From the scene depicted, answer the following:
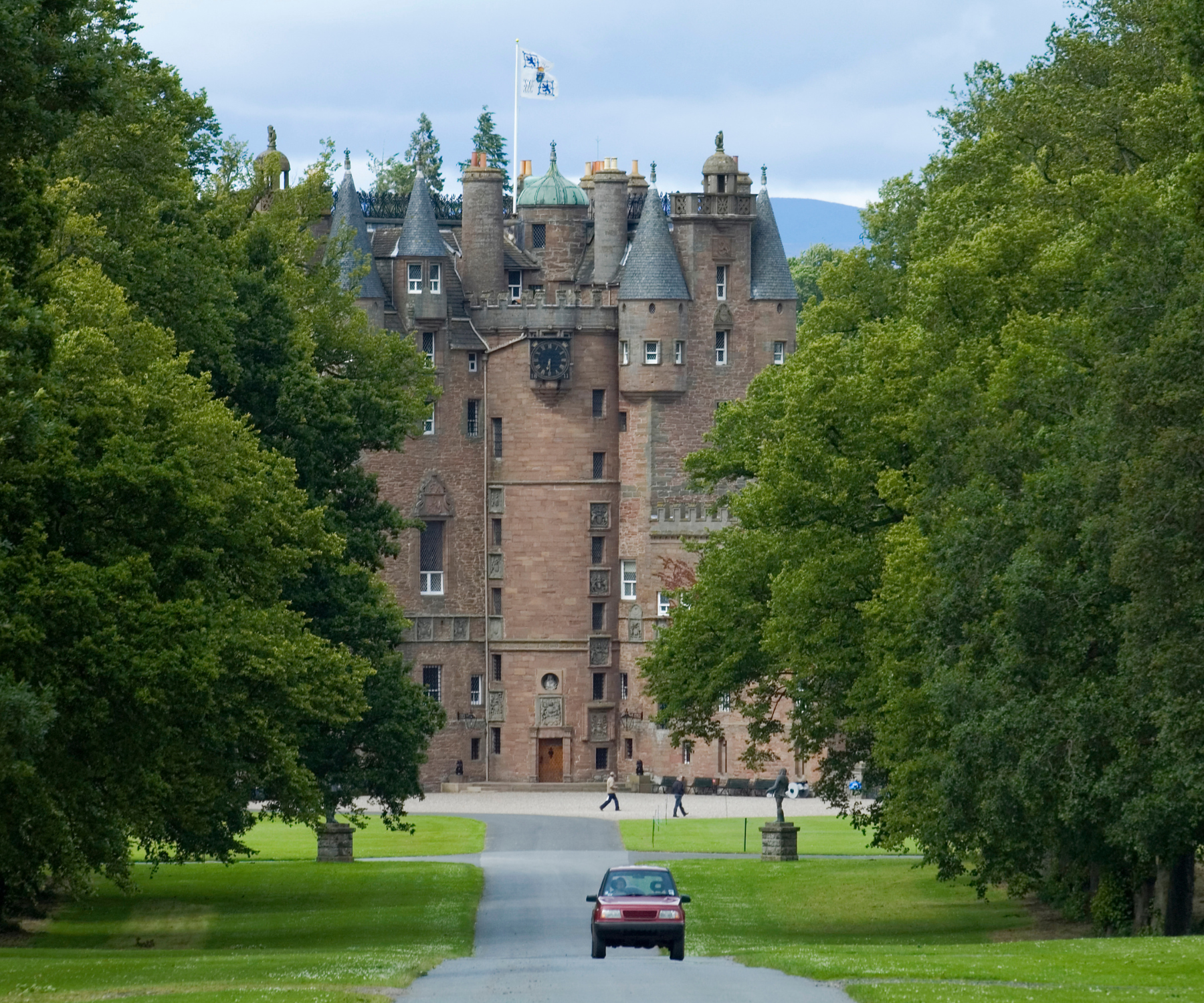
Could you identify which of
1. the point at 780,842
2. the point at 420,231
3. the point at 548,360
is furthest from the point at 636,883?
the point at 420,231

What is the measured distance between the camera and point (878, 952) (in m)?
35.2

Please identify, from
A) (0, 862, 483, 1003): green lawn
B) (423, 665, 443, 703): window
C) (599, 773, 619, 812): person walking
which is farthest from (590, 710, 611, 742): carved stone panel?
(0, 862, 483, 1003): green lawn

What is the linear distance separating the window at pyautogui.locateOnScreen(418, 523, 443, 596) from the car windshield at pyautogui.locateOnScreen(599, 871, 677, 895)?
63.7m

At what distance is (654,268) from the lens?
9481 cm

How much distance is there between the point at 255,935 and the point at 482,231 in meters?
59.8

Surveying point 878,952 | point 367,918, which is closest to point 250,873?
point 367,918

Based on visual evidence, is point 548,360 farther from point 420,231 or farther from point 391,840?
point 391,840

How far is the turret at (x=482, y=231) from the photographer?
9712 centimetres

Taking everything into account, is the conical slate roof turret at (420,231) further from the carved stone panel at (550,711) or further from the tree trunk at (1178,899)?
the tree trunk at (1178,899)

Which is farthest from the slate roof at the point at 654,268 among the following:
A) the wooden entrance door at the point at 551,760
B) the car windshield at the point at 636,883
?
the car windshield at the point at 636,883

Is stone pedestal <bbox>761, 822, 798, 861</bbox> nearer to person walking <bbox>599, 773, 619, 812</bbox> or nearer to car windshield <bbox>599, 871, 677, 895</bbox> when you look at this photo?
person walking <bbox>599, 773, 619, 812</bbox>

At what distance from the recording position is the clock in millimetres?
96562

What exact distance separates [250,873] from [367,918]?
1232 cm

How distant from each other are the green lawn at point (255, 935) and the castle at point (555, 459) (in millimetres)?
36861
